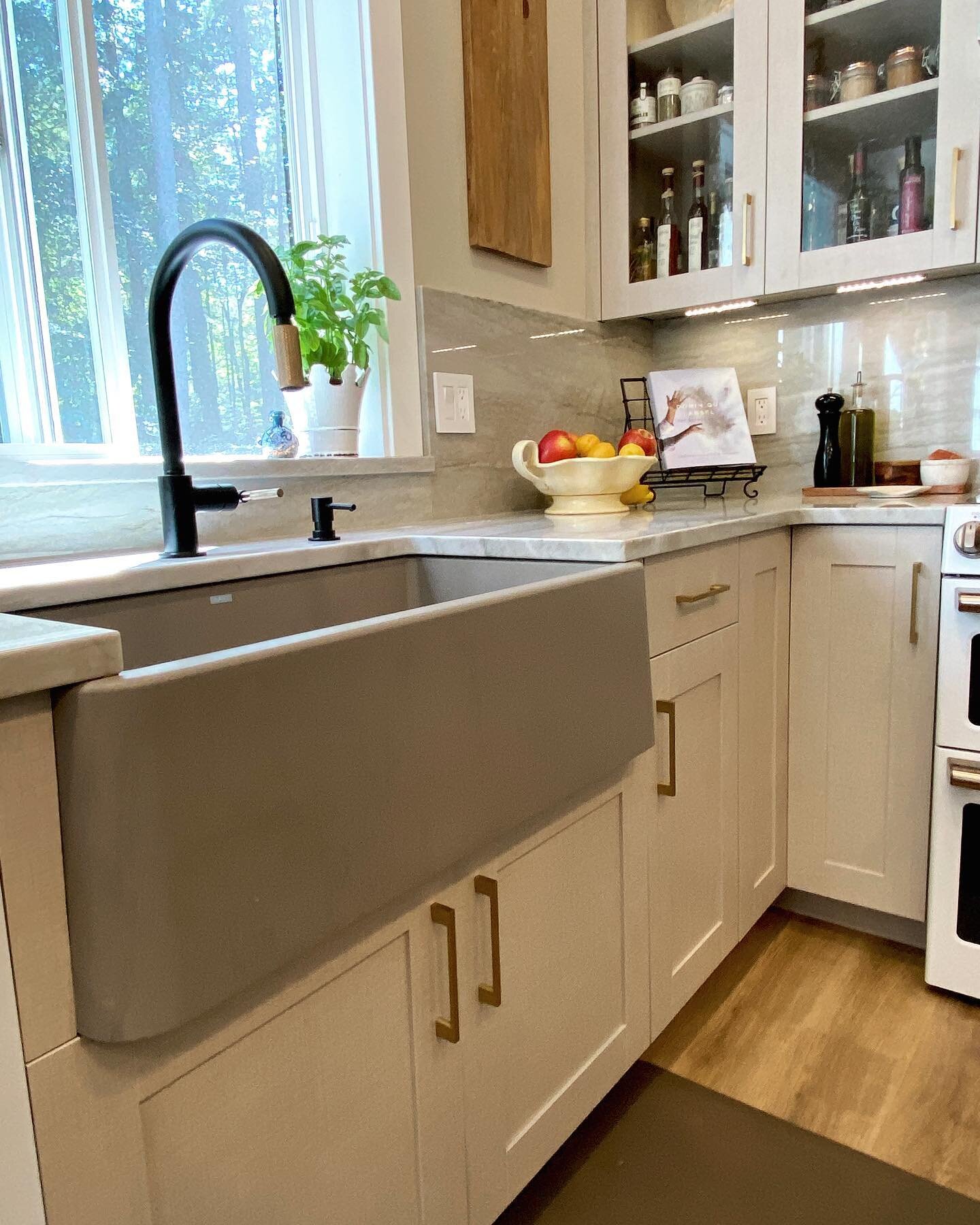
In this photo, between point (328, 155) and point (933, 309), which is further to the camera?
point (933, 309)

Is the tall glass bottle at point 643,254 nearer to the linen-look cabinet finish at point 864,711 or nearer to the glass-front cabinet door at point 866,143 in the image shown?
the glass-front cabinet door at point 866,143

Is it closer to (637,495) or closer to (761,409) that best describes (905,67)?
(761,409)

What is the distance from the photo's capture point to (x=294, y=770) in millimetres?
651

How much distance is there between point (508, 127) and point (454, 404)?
2.07 feet

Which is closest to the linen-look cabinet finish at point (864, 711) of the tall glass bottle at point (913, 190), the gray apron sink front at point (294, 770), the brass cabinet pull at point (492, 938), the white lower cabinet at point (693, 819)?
the white lower cabinet at point (693, 819)

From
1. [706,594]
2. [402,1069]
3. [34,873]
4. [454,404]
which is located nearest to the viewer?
[34,873]

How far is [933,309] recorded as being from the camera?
78.3 inches

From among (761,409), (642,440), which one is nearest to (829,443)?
(761,409)

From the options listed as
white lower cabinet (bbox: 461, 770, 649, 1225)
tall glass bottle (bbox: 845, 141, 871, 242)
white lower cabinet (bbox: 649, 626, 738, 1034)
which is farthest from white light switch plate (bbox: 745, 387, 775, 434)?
white lower cabinet (bbox: 461, 770, 649, 1225)

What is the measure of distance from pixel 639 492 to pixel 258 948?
1.36 m

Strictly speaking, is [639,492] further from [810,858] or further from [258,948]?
[258,948]

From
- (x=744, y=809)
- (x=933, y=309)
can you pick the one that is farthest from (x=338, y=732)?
(x=933, y=309)

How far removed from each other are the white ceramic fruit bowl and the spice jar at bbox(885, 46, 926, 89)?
0.99 m

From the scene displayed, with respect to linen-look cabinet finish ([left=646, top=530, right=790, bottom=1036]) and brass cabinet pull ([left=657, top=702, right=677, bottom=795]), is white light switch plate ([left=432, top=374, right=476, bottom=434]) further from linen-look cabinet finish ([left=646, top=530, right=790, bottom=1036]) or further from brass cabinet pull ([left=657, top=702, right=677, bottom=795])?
A: brass cabinet pull ([left=657, top=702, right=677, bottom=795])
